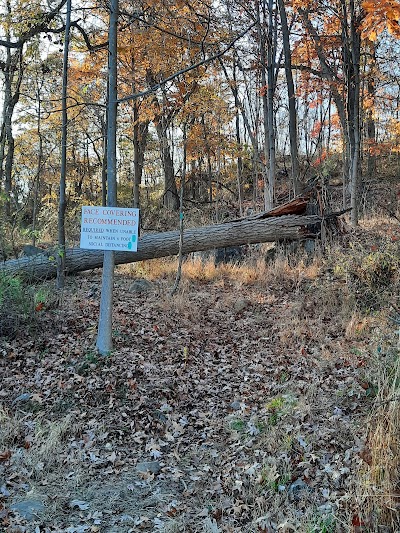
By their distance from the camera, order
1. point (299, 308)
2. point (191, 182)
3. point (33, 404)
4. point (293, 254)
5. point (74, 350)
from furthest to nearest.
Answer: point (191, 182)
point (293, 254)
point (299, 308)
point (74, 350)
point (33, 404)

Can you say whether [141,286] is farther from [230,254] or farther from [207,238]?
[230,254]

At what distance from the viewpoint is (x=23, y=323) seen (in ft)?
20.4

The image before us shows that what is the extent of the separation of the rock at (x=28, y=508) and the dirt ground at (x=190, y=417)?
1 cm

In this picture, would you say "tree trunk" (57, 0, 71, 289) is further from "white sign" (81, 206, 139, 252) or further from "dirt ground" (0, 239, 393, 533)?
"white sign" (81, 206, 139, 252)

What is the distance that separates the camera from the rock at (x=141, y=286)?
854 centimetres

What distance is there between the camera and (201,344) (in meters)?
6.44

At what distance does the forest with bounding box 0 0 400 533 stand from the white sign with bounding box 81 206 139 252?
0.12 feet

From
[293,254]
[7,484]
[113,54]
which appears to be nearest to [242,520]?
[7,484]

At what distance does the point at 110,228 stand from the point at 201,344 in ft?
7.13

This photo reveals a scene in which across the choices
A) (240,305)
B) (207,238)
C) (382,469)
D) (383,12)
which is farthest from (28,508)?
(207,238)

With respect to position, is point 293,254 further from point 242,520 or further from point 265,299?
point 242,520

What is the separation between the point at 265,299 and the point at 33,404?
14.8 feet

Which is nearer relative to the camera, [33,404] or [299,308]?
[33,404]

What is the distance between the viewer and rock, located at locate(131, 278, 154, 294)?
336 inches
